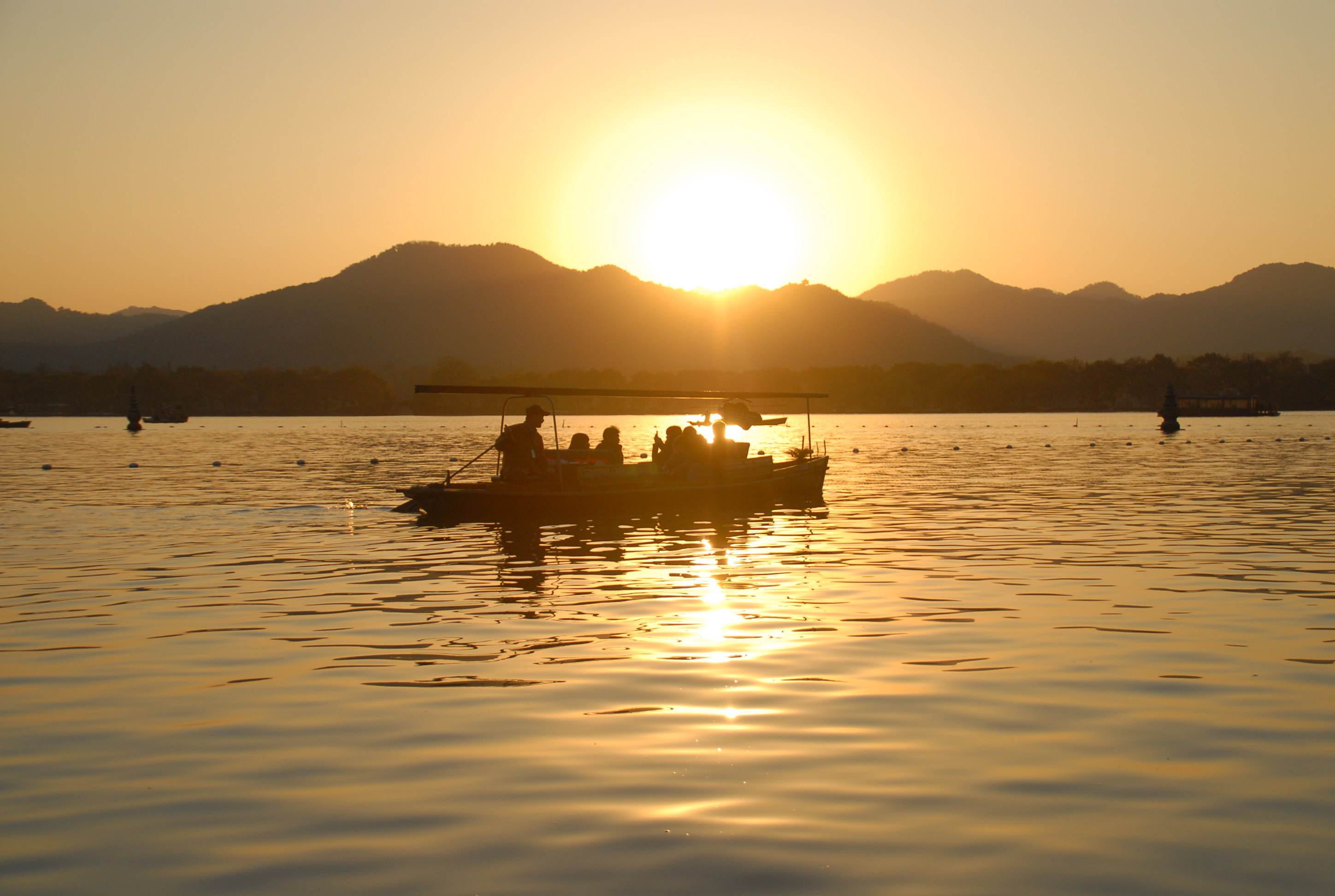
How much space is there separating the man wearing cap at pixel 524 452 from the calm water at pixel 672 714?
179 inches

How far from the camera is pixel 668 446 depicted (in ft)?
114

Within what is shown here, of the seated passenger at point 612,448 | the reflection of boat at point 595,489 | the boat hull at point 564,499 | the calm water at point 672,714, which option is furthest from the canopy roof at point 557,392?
the calm water at point 672,714

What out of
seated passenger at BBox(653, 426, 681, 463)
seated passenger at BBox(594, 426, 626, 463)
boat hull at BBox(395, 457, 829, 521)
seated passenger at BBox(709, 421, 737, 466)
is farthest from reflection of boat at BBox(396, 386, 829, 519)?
seated passenger at BBox(594, 426, 626, 463)

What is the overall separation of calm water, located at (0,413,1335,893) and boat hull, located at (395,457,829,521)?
3591mm

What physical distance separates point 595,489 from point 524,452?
7.45ft

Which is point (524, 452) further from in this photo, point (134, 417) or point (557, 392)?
point (134, 417)

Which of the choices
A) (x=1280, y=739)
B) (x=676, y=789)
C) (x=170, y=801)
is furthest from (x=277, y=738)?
(x=1280, y=739)

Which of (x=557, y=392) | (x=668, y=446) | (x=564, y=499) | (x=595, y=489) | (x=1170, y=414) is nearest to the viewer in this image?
(x=564, y=499)

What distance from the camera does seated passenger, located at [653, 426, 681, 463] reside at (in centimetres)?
3441

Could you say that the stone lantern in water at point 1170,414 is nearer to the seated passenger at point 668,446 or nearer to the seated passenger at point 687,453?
the seated passenger at point 687,453

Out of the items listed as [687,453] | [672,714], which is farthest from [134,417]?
[672,714]

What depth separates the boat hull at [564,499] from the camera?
31.0 m

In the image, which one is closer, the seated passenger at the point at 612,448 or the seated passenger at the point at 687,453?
the seated passenger at the point at 612,448

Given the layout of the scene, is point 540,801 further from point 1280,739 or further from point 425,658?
point 1280,739
